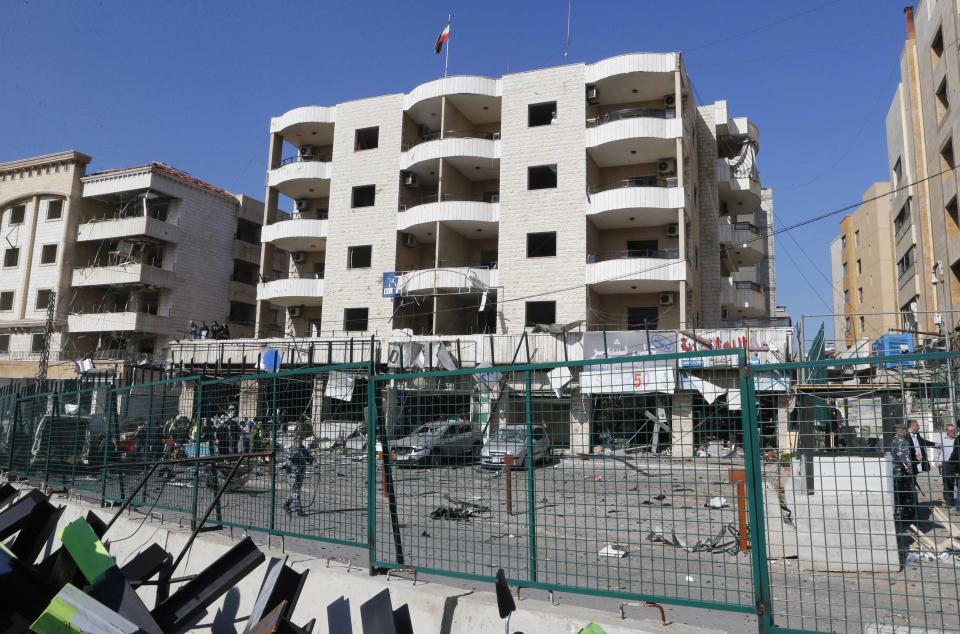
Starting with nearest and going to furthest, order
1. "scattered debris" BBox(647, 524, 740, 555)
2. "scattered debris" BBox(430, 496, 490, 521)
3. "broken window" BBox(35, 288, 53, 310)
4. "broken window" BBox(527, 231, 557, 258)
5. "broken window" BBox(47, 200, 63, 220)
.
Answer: "scattered debris" BBox(647, 524, 740, 555), "scattered debris" BBox(430, 496, 490, 521), "broken window" BBox(527, 231, 557, 258), "broken window" BBox(35, 288, 53, 310), "broken window" BBox(47, 200, 63, 220)

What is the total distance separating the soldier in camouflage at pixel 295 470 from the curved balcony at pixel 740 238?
3114 cm

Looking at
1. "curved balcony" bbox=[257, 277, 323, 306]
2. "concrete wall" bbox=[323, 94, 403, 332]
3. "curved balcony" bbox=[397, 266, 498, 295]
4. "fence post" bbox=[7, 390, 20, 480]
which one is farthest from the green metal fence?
"curved balcony" bbox=[257, 277, 323, 306]

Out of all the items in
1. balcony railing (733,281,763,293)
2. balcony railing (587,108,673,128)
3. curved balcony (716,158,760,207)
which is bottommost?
balcony railing (733,281,763,293)

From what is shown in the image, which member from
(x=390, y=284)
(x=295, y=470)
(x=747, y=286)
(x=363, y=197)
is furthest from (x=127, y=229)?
(x=295, y=470)

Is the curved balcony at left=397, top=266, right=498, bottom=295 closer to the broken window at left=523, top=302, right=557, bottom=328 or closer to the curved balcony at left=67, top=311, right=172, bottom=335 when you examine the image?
the broken window at left=523, top=302, right=557, bottom=328

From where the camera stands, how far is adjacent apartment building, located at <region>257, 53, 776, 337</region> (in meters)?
29.7

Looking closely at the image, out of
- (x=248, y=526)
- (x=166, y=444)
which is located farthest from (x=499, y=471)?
(x=166, y=444)

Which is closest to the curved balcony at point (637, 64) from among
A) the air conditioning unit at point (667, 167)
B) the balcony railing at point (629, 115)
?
the balcony railing at point (629, 115)

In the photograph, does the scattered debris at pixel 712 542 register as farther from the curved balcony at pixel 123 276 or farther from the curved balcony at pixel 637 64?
the curved balcony at pixel 123 276

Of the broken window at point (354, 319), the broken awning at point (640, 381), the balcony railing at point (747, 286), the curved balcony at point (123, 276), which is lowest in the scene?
the broken awning at point (640, 381)

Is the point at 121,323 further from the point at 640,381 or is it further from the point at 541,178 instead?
the point at 640,381

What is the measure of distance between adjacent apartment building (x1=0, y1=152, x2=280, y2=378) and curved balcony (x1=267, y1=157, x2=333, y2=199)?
28.4 feet

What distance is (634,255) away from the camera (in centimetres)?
3108

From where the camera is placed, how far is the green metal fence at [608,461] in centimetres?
386
